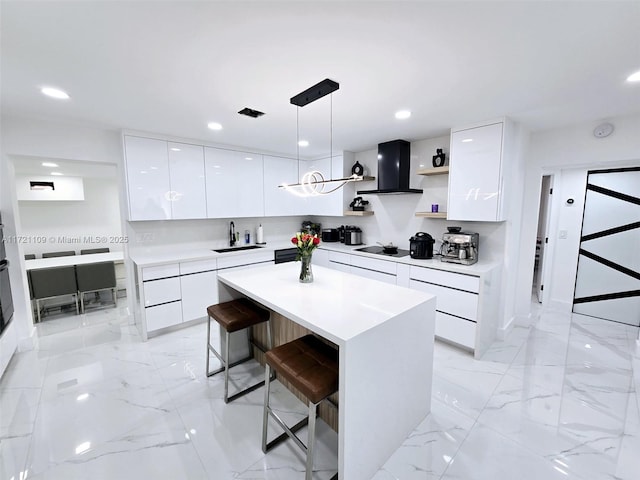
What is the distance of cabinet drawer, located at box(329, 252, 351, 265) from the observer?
396cm

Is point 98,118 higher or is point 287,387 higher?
point 98,118

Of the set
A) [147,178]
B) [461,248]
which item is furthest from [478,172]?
[147,178]

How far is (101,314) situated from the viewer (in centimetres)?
388

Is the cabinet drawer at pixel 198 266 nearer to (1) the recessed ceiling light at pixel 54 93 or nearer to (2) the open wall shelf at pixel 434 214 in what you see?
(1) the recessed ceiling light at pixel 54 93

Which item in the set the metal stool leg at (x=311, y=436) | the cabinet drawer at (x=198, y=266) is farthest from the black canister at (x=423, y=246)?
the cabinet drawer at (x=198, y=266)

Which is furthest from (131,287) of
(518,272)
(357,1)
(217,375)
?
(518,272)

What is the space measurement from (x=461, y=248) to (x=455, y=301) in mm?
593

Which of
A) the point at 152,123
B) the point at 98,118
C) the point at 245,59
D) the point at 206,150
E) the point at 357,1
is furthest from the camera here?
the point at 206,150

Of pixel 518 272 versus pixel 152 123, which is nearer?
pixel 152 123

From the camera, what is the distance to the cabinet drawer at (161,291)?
10.0ft

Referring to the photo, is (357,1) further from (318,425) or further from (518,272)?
(518,272)

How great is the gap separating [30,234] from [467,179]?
7.25 metres

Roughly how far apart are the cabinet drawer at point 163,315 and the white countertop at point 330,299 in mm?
1224

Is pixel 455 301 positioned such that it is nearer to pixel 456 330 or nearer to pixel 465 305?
pixel 465 305
